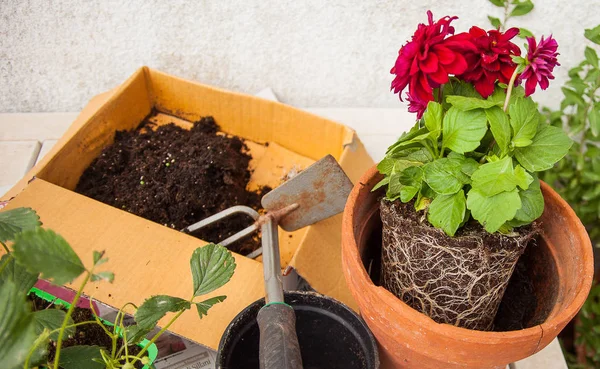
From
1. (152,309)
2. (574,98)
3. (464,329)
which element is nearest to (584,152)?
(574,98)

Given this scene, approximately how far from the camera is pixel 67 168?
1.13m

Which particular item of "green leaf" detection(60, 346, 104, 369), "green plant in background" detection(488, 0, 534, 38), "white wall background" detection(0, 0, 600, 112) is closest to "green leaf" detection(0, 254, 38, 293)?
"green leaf" detection(60, 346, 104, 369)

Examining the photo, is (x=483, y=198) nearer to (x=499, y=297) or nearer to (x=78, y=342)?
(x=499, y=297)

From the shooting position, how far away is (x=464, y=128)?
642 mm

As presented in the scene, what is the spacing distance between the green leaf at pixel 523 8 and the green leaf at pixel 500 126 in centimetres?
65

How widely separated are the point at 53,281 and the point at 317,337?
1.56 feet

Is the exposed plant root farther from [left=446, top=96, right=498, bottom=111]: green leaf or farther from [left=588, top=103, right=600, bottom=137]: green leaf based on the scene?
[left=588, top=103, right=600, bottom=137]: green leaf

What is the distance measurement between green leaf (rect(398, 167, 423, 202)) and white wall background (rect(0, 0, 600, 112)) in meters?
0.74

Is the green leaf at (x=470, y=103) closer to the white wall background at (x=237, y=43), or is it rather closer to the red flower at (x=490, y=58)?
the red flower at (x=490, y=58)

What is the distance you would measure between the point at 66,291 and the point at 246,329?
41cm

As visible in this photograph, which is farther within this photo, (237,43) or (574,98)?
(237,43)

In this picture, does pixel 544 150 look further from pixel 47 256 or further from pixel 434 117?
pixel 47 256

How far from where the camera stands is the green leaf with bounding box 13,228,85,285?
476mm

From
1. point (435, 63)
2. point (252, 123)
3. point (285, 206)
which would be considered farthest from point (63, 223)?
point (435, 63)
